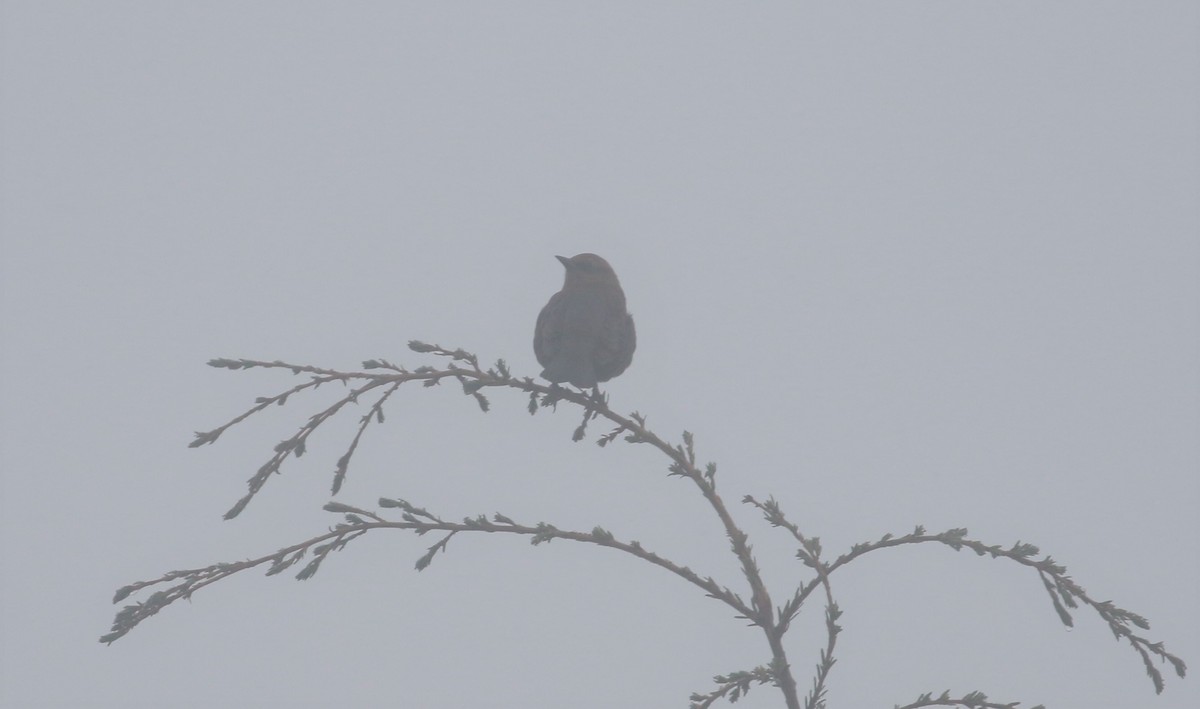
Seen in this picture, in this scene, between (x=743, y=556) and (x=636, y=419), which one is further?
(x=636, y=419)

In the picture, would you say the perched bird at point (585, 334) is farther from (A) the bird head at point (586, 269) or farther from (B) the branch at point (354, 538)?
(B) the branch at point (354, 538)

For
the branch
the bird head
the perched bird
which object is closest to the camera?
the branch

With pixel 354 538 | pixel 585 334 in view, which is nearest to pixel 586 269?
pixel 585 334

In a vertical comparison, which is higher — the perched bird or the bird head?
the bird head

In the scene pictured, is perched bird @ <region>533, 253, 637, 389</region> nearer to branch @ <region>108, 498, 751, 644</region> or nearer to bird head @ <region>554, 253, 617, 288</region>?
bird head @ <region>554, 253, 617, 288</region>

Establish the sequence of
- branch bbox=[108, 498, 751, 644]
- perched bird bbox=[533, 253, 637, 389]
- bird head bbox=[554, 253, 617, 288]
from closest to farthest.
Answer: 1. branch bbox=[108, 498, 751, 644]
2. perched bird bbox=[533, 253, 637, 389]
3. bird head bbox=[554, 253, 617, 288]

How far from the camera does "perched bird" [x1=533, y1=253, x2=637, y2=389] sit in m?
7.58

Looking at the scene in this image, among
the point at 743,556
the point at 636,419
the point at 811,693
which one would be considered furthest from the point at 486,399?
the point at 811,693

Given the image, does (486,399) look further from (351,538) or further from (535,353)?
(535,353)

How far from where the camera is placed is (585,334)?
784cm

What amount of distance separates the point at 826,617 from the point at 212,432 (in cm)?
187

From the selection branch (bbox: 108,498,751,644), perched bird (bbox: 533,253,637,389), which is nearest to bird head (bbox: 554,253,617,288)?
perched bird (bbox: 533,253,637,389)

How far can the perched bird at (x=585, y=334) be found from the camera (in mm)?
7578

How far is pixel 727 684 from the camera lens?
3.79m
